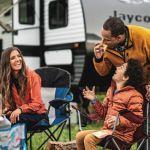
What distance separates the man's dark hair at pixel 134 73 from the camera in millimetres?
2520

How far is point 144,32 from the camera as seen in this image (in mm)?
2520

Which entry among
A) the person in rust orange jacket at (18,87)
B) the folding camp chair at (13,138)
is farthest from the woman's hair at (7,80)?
the folding camp chair at (13,138)

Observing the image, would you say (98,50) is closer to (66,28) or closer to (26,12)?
(66,28)

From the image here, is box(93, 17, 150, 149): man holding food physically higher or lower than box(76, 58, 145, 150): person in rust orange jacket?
higher

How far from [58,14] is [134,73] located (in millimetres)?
3270

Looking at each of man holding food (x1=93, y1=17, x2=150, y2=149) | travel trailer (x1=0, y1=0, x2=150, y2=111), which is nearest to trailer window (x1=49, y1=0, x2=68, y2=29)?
travel trailer (x1=0, y1=0, x2=150, y2=111)

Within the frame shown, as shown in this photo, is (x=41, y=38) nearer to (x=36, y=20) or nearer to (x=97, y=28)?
(x=36, y=20)

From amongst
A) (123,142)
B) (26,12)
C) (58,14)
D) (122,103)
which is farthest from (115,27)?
(26,12)

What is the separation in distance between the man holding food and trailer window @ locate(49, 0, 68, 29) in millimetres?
2778

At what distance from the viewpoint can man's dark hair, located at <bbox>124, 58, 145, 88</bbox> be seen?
2.52m

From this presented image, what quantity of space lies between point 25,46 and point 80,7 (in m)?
1.52

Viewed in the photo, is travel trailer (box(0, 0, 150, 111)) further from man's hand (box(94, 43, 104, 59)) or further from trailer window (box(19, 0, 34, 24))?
man's hand (box(94, 43, 104, 59))

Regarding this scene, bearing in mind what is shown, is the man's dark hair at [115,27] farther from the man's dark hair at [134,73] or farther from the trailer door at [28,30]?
the trailer door at [28,30]

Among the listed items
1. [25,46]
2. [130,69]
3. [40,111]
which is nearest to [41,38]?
[25,46]
